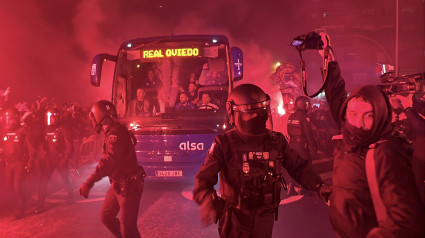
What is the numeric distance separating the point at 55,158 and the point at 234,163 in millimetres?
4931

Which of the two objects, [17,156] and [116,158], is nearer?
[116,158]

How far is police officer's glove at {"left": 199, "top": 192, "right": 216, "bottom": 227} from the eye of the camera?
2354 millimetres

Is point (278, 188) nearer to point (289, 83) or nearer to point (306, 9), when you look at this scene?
point (289, 83)

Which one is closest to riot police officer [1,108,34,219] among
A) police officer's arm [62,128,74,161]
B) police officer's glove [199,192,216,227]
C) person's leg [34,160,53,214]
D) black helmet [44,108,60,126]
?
person's leg [34,160,53,214]

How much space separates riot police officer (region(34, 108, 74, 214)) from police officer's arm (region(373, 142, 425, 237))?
562cm

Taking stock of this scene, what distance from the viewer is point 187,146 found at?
6660 mm

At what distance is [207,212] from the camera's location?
2.36m

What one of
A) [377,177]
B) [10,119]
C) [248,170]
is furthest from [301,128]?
[10,119]

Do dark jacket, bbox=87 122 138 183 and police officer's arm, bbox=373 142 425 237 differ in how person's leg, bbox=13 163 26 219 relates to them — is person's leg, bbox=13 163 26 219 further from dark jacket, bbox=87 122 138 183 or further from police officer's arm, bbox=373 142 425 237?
police officer's arm, bbox=373 142 425 237

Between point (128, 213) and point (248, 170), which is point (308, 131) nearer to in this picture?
point (128, 213)

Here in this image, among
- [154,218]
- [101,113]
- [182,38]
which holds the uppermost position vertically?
[182,38]

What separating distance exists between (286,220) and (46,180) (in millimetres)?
4148

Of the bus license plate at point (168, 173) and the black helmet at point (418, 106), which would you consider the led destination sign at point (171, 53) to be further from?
the black helmet at point (418, 106)

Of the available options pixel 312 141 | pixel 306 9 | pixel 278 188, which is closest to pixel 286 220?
pixel 312 141
